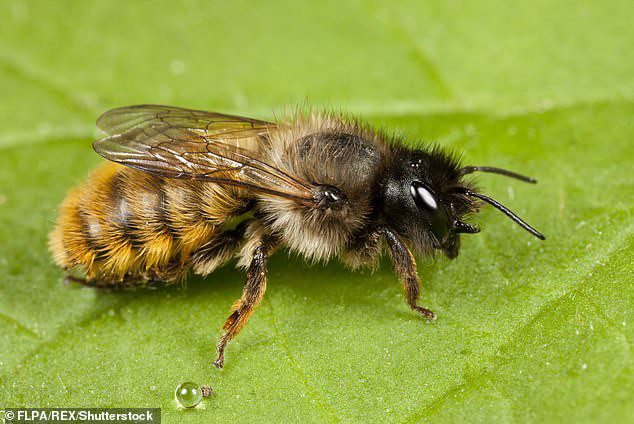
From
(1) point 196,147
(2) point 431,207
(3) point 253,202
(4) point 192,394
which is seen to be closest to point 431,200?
(2) point 431,207

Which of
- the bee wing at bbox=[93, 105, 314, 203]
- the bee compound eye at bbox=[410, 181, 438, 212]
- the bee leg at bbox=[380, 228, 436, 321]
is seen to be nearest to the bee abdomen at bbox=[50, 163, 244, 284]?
the bee wing at bbox=[93, 105, 314, 203]

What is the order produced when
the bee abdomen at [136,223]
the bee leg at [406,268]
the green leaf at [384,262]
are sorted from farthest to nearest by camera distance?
the bee abdomen at [136,223]
the bee leg at [406,268]
the green leaf at [384,262]

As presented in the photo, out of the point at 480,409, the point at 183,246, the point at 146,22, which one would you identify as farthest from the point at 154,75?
the point at 480,409

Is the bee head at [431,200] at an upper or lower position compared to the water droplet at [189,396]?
upper

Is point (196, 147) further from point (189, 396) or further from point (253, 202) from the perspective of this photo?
point (189, 396)

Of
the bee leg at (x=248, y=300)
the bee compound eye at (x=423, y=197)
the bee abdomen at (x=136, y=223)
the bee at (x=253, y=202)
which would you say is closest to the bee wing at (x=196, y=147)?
the bee at (x=253, y=202)

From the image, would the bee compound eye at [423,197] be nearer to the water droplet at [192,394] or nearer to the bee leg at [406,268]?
the bee leg at [406,268]

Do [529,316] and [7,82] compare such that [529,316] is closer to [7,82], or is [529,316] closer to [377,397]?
[377,397]
